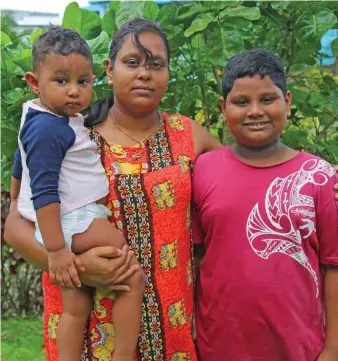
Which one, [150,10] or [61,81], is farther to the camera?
[150,10]

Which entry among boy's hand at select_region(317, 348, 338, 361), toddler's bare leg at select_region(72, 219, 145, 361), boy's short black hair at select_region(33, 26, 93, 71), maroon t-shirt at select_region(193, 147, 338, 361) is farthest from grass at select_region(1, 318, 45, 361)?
boy's short black hair at select_region(33, 26, 93, 71)

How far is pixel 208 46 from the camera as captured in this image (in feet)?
9.02

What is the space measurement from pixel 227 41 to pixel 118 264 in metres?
1.08

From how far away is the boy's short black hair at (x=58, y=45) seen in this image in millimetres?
2174

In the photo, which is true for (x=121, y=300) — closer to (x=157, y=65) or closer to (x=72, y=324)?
(x=72, y=324)

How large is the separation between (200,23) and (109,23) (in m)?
0.49

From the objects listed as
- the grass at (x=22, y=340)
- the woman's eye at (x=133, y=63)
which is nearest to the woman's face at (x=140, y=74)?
the woman's eye at (x=133, y=63)

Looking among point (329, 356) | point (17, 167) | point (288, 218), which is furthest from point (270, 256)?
point (17, 167)

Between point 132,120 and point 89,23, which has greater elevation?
point 89,23

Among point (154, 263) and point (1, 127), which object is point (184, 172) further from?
point (1, 127)

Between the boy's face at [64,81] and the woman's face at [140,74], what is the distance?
4.7 inches

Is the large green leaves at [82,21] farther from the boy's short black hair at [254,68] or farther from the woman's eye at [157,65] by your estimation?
the boy's short black hair at [254,68]

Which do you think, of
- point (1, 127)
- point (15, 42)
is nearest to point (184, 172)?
point (1, 127)

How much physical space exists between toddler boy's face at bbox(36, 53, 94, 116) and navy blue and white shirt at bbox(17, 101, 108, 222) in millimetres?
39
